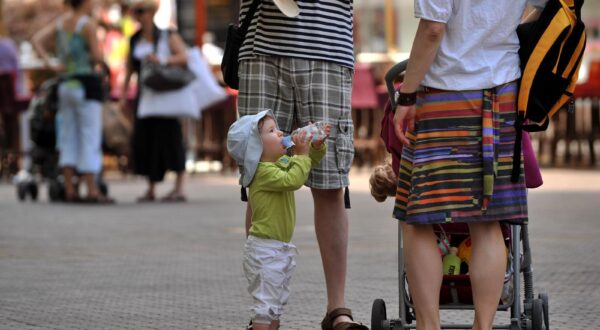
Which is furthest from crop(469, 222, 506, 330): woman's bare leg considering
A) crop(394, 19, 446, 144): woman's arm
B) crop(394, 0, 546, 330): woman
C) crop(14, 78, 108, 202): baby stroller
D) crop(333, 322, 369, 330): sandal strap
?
crop(14, 78, 108, 202): baby stroller

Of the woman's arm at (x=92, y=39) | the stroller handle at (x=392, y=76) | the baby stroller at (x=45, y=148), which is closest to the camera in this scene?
the stroller handle at (x=392, y=76)

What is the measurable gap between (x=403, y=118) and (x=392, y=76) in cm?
37

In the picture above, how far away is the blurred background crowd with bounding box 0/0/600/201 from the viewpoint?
18.1m

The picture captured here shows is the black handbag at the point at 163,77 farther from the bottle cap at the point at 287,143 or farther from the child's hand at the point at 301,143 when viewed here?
the child's hand at the point at 301,143

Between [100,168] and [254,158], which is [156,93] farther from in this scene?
[254,158]

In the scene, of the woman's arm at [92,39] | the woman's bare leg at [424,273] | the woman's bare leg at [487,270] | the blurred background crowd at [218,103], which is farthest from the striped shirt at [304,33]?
the blurred background crowd at [218,103]

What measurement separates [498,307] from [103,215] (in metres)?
7.47

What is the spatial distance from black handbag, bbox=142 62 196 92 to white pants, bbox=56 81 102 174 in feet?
1.78

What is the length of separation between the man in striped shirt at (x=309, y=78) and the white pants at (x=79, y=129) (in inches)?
314

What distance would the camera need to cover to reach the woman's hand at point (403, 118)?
190 inches

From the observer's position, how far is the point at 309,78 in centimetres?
562

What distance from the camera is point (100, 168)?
14.0 metres

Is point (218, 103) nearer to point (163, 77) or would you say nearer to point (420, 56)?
point (163, 77)

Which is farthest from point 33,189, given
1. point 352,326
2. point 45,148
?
point 352,326
